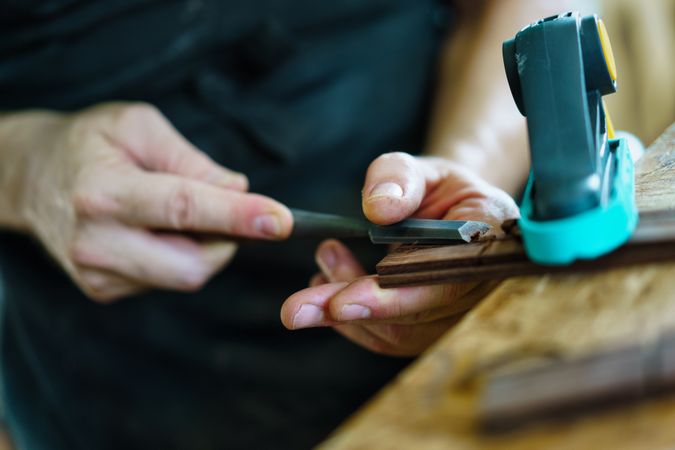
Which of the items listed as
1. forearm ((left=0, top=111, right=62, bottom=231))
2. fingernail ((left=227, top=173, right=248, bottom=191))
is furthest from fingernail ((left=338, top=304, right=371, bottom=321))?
forearm ((left=0, top=111, right=62, bottom=231))

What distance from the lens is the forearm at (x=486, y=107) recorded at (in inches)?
45.1

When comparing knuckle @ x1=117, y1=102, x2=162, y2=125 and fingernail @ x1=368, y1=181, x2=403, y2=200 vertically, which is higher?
knuckle @ x1=117, y1=102, x2=162, y2=125

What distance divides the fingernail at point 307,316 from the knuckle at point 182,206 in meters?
0.29

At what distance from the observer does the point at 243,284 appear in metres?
1.26

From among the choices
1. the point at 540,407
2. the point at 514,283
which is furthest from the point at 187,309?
the point at 540,407

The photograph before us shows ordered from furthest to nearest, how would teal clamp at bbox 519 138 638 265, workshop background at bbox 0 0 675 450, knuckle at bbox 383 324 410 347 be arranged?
workshop background at bbox 0 0 675 450
knuckle at bbox 383 324 410 347
teal clamp at bbox 519 138 638 265

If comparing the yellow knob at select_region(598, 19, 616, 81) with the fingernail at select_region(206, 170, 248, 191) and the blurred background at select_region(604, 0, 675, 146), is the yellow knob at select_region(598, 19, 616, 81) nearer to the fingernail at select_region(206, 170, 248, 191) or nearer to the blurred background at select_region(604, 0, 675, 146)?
the fingernail at select_region(206, 170, 248, 191)

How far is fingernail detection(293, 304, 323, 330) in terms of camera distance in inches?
25.9

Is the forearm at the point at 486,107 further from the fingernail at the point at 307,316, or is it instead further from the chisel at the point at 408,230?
the fingernail at the point at 307,316

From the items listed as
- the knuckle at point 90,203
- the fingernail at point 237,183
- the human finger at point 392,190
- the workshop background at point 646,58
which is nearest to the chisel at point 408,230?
the human finger at point 392,190

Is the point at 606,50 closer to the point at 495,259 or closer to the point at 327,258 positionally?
the point at 495,259

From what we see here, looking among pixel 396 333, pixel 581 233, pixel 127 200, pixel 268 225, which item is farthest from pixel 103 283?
pixel 581 233

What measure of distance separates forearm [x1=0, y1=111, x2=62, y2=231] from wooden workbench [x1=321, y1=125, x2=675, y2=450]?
0.78m

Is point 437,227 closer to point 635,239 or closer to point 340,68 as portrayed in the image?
point 635,239
